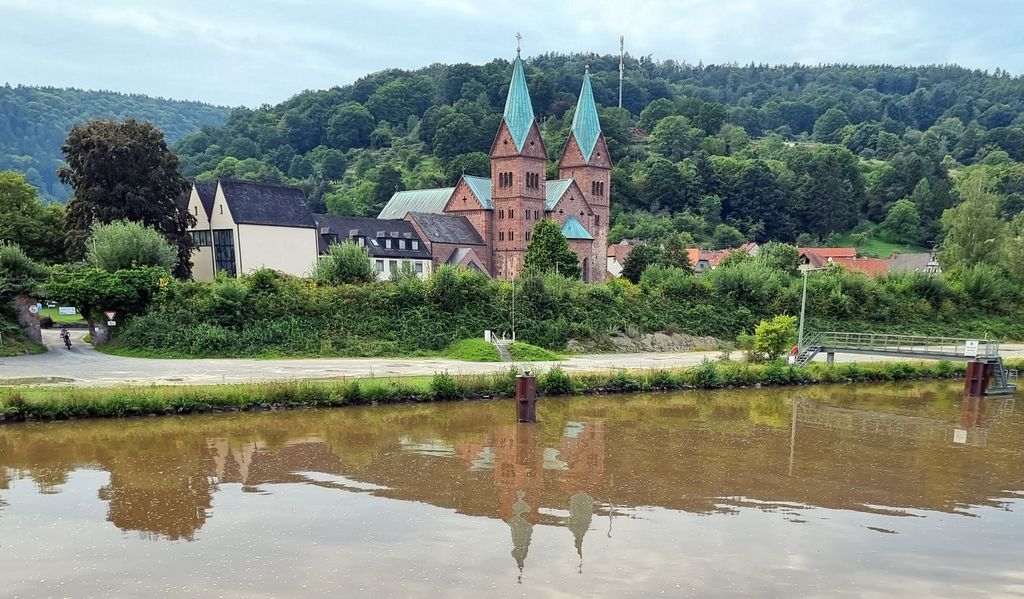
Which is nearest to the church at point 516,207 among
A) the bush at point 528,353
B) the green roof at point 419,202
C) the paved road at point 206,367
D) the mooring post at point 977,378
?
the green roof at point 419,202

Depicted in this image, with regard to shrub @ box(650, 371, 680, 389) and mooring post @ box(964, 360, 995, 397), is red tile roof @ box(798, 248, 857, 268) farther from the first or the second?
shrub @ box(650, 371, 680, 389)

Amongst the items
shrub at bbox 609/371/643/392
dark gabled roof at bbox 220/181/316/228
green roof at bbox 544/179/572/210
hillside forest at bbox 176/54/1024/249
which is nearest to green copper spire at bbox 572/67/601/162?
green roof at bbox 544/179/572/210

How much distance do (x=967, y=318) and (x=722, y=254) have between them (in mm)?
39929

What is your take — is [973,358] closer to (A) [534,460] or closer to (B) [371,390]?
(A) [534,460]

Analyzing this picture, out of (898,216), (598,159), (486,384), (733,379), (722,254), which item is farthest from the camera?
(898,216)

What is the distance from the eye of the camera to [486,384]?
27500mm

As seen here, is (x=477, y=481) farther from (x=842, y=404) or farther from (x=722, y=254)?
(x=722, y=254)

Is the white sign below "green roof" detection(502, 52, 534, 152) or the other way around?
below

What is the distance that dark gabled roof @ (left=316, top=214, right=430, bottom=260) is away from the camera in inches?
2405

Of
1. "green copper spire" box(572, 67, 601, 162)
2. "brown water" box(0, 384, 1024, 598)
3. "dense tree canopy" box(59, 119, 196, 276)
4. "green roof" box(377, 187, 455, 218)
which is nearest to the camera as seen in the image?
"brown water" box(0, 384, 1024, 598)

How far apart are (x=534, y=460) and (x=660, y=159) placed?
362 feet

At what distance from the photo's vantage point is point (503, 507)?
14992mm

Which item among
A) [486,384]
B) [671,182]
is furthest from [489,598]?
[671,182]

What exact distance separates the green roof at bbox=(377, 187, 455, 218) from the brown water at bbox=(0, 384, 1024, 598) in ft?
168
